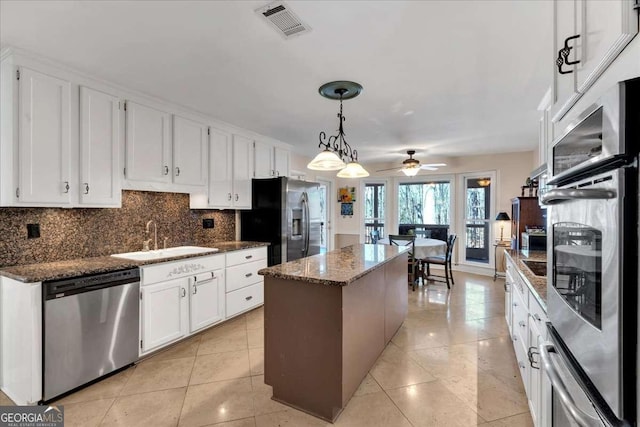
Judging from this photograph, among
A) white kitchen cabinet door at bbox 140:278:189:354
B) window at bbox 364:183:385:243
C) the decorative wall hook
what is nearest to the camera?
the decorative wall hook

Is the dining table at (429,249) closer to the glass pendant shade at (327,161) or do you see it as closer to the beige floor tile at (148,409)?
the glass pendant shade at (327,161)

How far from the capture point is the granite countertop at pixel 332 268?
1906 mm

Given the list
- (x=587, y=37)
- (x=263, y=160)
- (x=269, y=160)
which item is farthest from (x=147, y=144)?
(x=587, y=37)

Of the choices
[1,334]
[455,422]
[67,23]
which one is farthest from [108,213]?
[455,422]

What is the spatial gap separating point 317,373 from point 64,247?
2.46 metres

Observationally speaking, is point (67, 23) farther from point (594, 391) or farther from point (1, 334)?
point (594, 391)

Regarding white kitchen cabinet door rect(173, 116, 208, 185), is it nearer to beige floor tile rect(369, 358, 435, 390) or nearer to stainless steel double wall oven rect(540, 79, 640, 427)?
beige floor tile rect(369, 358, 435, 390)

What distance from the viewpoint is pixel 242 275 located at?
372 cm

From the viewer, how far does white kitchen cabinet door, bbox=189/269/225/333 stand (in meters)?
3.09

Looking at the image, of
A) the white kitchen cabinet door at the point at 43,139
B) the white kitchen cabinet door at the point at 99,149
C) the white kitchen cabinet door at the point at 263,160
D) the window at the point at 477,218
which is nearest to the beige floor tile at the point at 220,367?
the white kitchen cabinet door at the point at 99,149

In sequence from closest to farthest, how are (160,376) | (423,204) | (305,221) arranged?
(160,376) → (305,221) → (423,204)

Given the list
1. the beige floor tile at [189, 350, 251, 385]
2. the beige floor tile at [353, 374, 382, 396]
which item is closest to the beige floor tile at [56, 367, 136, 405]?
the beige floor tile at [189, 350, 251, 385]

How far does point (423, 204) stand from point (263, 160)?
3.88m

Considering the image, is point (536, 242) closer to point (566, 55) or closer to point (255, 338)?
Result: point (566, 55)
